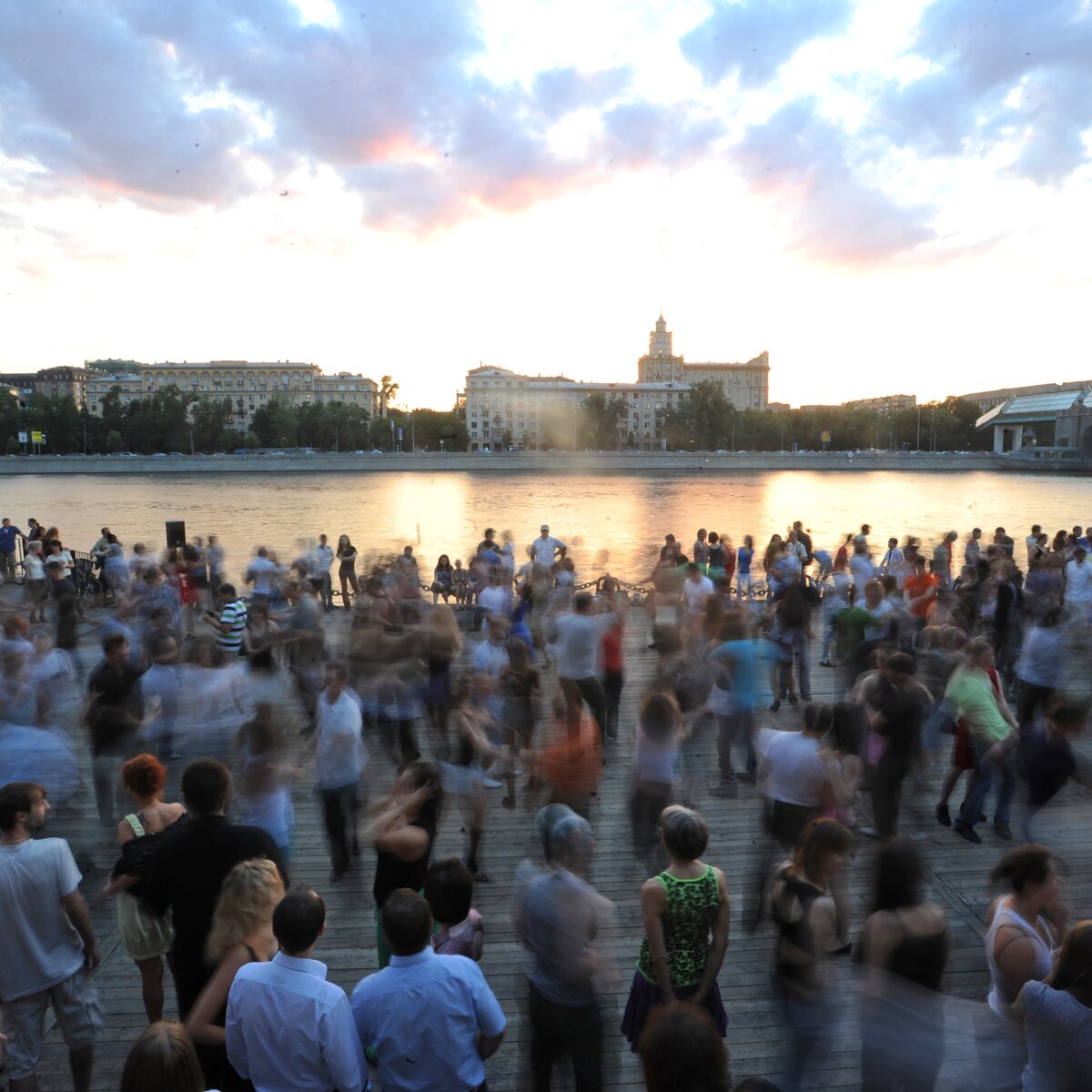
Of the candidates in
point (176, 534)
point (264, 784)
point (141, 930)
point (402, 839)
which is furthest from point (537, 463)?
point (141, 930)

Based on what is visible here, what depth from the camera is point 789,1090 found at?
3.11m

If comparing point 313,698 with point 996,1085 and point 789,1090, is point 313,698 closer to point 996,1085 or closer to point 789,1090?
point 789,1090

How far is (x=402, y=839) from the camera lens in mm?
3541

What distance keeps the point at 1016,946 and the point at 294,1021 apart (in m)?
2.30

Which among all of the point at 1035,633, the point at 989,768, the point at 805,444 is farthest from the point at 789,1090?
the point at 805,444

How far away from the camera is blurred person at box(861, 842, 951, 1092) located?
2535 millimetres

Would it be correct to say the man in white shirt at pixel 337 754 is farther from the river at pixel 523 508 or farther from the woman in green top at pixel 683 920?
the river at pixel 523 508

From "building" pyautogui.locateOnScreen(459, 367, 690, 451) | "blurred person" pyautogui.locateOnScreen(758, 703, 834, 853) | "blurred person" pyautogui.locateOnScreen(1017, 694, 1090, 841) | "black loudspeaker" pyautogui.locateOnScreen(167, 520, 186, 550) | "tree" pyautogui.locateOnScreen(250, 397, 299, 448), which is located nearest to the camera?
"blurred person" pyautogui.locateOnScreen(758, 703, 834, 853)

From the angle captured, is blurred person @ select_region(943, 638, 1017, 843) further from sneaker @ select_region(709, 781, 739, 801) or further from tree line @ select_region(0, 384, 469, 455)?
tree line @ select_region(0, 384, 469, 455)

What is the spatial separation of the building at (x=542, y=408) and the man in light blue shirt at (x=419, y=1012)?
12196 centimetres

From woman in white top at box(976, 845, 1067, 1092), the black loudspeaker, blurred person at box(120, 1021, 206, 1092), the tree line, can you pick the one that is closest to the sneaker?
woman in white top at box(976, 845, 1067, 1092)

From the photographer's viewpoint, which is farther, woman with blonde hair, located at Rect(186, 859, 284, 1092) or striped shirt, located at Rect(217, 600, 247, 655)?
striped shirt, located at Rect(217, 600, 247, 655)

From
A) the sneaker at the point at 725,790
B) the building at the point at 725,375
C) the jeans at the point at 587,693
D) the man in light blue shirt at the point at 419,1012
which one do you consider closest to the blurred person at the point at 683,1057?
the man in light blue shirt at the point at 419,1012

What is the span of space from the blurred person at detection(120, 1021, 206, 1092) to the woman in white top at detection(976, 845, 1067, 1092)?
239 centimetres
